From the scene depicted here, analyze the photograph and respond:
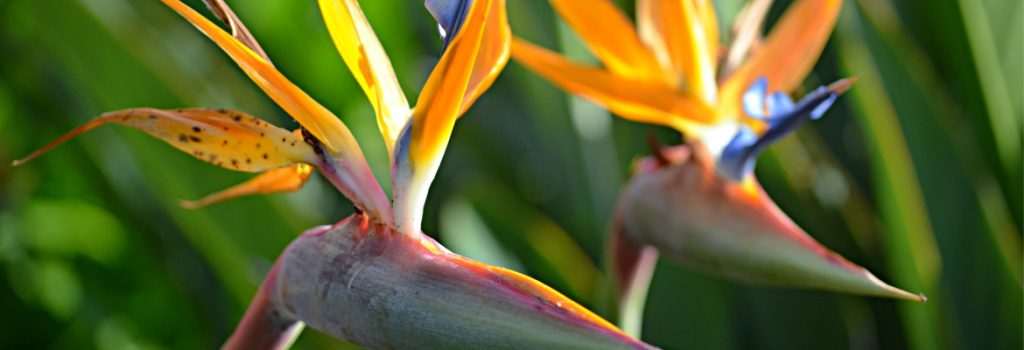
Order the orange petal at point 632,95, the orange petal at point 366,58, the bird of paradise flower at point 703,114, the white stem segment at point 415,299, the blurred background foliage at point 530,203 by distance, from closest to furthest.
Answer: the white stem segment at point 415,299, the orange petal at point 366,58, the bird of paradise flower at point 703,114, the orange petal at point 632,95, the blurred background foliage at point 530,203

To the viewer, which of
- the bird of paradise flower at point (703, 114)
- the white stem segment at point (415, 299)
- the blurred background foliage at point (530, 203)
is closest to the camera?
the white stem segment at point (415, 299)

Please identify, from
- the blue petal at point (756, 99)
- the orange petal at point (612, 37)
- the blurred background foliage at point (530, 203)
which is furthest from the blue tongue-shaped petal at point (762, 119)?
the blurred background foliage at point (530, 203)

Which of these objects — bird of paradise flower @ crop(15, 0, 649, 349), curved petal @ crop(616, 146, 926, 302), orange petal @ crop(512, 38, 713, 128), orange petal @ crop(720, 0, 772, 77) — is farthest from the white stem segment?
orange petal @ crop(720, 0, 772, 77)

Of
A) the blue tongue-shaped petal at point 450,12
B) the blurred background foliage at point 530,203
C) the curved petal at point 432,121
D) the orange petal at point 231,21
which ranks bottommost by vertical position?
the blurred background foliage at point 530,203

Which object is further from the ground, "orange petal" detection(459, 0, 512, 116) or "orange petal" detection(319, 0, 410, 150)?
"orange petal" detection(319, 0, 410, 150)

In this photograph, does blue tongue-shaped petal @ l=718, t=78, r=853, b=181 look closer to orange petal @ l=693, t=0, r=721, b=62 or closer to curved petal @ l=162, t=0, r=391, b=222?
orange petal @ l=693, t=0, r=721, b=62

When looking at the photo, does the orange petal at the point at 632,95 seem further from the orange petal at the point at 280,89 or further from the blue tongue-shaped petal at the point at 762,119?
the orange petal at the point at 280,89

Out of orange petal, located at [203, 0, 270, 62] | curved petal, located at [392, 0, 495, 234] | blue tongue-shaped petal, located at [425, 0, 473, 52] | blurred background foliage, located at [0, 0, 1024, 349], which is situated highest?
orange petal, located at [203, 0, 270, 62]

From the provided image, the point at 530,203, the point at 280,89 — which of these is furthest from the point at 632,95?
the point at 530,203

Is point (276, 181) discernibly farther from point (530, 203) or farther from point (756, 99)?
point (530, 203)
